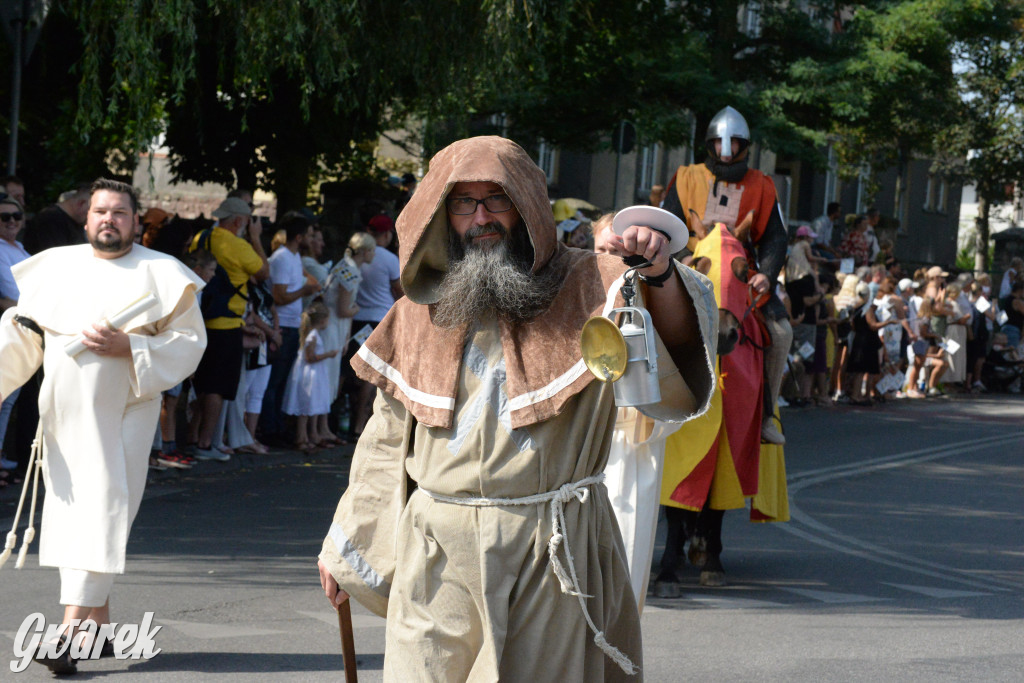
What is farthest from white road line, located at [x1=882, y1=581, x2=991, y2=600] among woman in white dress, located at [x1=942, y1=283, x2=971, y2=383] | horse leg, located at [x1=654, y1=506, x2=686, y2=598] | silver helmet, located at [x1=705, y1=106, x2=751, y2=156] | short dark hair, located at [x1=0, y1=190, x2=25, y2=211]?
woman in white dress, located at [x1=942, y1=283, x2=971, y2=383]

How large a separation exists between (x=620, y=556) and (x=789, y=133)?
2044 cm

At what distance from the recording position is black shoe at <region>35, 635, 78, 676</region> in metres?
5.41

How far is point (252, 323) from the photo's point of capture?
1110cm

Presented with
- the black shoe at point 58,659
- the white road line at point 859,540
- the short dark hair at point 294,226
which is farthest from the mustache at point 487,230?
the short dark hair at point 294,226

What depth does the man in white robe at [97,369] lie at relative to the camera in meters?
5.61

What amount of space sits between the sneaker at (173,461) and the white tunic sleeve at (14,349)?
4.65 m

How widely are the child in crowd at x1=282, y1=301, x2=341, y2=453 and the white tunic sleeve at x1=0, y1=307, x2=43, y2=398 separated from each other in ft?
19.2

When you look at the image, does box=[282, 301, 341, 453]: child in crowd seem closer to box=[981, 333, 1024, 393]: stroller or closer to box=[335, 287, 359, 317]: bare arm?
box=[335, 287, 359, 317]: bare arm

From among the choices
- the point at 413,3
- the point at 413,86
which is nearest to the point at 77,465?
the point at 413,3

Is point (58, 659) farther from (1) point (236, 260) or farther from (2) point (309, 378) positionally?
(2) point (309, 378)

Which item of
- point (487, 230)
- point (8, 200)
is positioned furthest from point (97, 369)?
point (8, 200)

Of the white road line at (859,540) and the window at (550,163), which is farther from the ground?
the window at (550,163)

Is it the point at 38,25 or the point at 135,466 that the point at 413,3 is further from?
the point at 135,466

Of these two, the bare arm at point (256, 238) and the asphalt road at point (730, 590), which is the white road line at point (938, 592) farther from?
the bare arm at point (256, 238)
